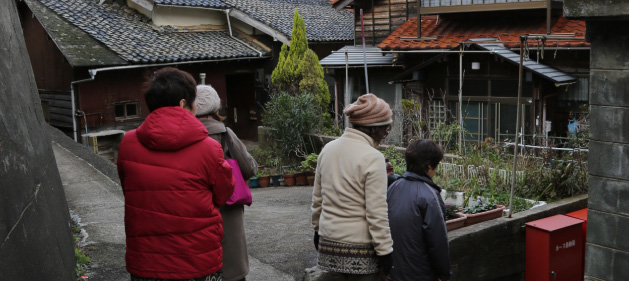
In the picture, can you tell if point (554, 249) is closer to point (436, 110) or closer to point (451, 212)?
point (451, 212)

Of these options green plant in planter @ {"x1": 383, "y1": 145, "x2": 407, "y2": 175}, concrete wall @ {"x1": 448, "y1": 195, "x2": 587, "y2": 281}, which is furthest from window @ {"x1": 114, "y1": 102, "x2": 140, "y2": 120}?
concrete wall @ {"x1": 448, "y1": 195, "x2": 587, "y2": 281}

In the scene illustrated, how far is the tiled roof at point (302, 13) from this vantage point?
1809 centimetres

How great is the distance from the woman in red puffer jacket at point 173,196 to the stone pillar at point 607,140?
2703mm

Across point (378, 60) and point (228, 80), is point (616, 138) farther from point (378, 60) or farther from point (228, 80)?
point (228, 80)

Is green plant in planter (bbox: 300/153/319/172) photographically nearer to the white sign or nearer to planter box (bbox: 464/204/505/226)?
planter box (bbox: 464/204/505/226)

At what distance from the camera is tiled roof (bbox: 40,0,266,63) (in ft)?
50.8

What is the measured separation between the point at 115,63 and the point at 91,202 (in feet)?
26.8

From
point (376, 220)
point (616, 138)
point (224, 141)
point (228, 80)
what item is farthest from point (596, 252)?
point (228, 80)

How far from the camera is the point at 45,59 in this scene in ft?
51.9

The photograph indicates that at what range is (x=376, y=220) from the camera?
3.35 metres

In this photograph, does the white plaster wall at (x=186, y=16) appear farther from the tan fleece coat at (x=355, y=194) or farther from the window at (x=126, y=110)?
the tan fleece coat at (x=355, y=194)

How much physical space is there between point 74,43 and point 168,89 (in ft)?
42.4

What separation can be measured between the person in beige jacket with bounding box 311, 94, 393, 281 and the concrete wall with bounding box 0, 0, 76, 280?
1506mm

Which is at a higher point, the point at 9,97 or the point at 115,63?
the point at 115,63
